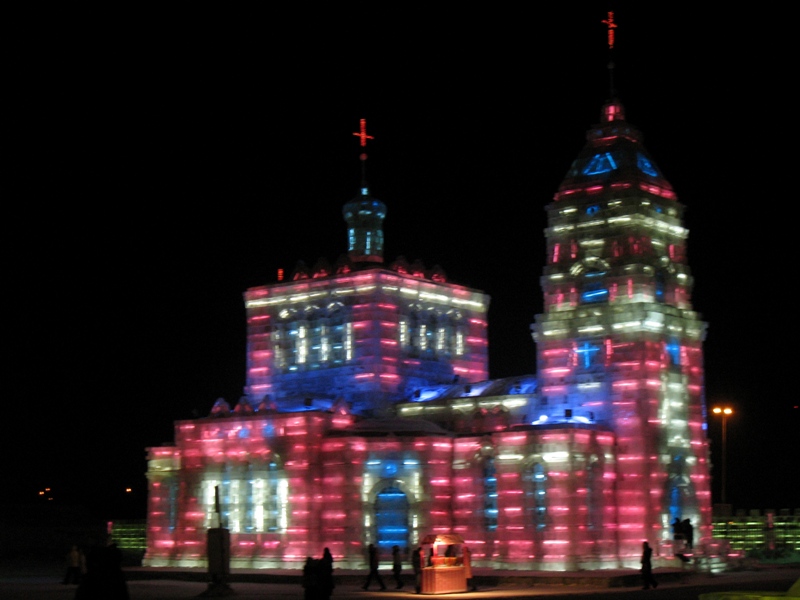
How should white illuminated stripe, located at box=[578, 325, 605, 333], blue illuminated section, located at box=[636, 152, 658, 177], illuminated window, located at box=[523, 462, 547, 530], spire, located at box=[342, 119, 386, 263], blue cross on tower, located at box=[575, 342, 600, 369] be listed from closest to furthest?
illuminated window, located at box=[523, 462, 547, 530] → white illuminated stripe, located at box=[578, 325, 605, 333] → blue cross on tower, located at box=[575, 342, 600, 369] → blue illuminated section, located at box=[636, 152, 658, 177] → spire, located at box=[342, 119, 386, 263]

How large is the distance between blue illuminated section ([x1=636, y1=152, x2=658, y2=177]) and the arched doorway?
Answer: 1633 centimetres

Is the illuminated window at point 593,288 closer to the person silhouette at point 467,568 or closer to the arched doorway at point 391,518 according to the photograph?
the arched doorway at point 391,518

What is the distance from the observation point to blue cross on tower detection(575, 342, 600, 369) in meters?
54.0

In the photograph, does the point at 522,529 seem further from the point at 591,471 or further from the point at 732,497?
the point at 732,497

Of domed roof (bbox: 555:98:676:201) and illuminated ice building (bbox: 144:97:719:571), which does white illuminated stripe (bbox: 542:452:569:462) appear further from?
domed roof (bbox: 555:98:676:201)

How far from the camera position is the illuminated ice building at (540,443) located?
51.1 meters

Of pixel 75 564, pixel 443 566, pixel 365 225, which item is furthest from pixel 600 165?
pixel 75 564

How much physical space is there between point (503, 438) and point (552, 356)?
A: 490cm

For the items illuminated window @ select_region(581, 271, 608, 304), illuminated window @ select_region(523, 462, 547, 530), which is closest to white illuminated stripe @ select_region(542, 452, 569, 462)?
illuminated window @ select_region(523, 462, 547, 530)

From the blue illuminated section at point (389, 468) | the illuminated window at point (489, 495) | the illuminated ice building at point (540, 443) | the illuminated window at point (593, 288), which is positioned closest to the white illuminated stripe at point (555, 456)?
the illuminated ice building at point (540, 443)

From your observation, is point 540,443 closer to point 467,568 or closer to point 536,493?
point 536,493

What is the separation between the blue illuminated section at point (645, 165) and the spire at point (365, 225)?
12.6 m

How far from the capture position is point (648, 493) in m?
52.1

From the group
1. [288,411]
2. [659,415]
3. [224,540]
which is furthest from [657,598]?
[288,411]
